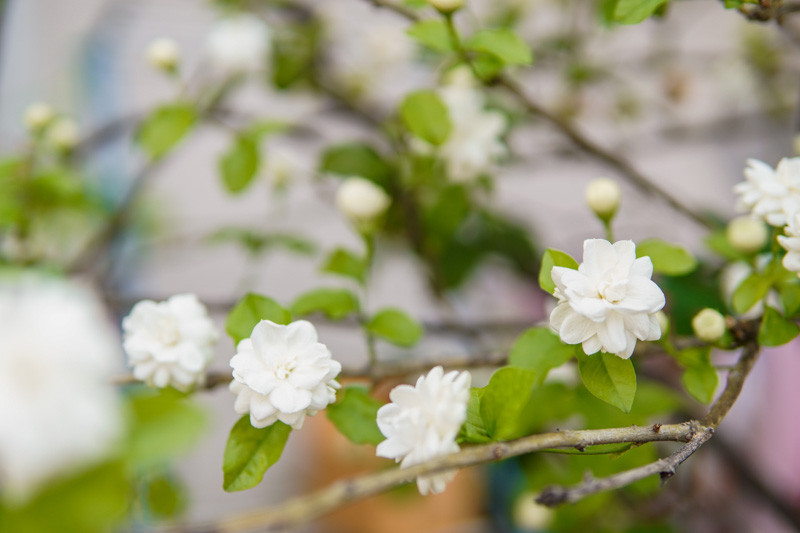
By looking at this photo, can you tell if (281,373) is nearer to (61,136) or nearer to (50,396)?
(50,396)

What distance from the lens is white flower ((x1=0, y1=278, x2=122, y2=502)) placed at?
0.56 feet

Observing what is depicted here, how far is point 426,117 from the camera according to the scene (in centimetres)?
48

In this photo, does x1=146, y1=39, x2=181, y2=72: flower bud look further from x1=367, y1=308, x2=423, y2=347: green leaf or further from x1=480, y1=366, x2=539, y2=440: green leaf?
x1=480, y1=366, x2=539, y2=440: green leaf

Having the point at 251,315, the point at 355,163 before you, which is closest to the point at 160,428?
the point at 251,315

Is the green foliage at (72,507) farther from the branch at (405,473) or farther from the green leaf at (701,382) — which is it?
the green leaf at (701,382)

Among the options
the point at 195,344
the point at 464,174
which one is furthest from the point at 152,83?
the point at 195,344

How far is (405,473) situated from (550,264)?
0.13 m

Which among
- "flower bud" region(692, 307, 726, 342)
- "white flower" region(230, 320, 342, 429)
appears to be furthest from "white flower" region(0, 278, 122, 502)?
"flower bud" region(692, 307, 726, 342)

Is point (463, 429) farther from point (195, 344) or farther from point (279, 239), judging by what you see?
point (279, 239)

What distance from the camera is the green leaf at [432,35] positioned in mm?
406

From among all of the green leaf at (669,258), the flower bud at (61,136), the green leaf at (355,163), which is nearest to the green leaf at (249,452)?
the green leaf at (669,258)

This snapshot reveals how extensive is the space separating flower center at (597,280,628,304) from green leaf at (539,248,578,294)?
24 mm

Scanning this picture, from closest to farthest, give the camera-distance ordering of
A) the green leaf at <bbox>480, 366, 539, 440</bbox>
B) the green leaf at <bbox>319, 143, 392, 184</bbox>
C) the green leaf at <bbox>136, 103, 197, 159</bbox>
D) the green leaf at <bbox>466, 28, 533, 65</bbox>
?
the green leaf at <bbox>480, 366, 539, 440</bbox> < the green leaf at <bbox>466, 28, 533, 65</bbox> < the green leaf at <bbox>136, 103, 197, 159</bbox> < the green leaf at <bbox>319, 143, 392, 184</bbox>

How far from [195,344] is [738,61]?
977 millimetres
